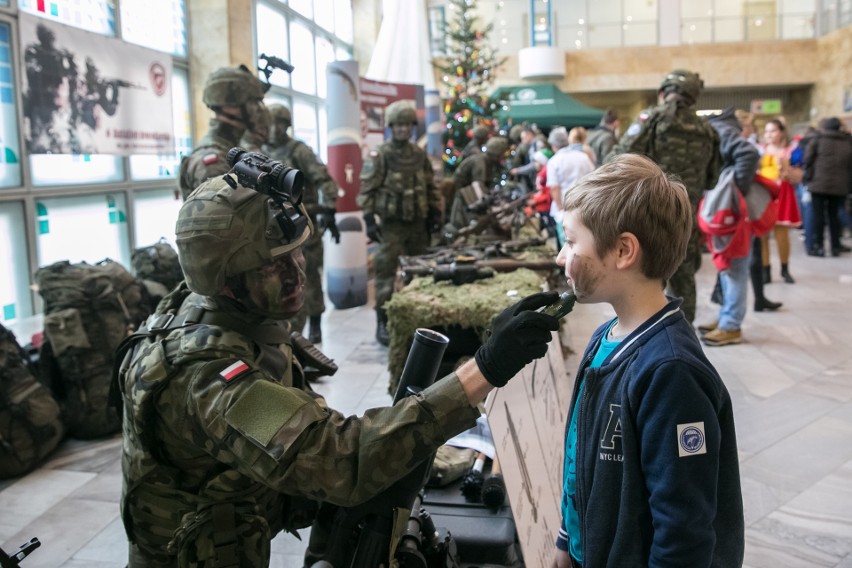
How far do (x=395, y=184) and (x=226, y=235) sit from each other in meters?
4.53

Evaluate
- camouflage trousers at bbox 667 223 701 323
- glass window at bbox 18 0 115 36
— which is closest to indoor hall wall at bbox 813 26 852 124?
camouflage trousers at bbox 667 223 701 323

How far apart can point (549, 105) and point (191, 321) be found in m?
15.6

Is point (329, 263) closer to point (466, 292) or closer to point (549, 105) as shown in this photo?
point (466, 292)

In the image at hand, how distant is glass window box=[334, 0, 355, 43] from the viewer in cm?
1209

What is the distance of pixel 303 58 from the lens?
10.4 m

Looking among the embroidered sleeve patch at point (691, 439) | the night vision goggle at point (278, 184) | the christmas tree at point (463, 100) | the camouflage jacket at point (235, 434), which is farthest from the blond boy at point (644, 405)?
the christmas tree at point (463, 100)

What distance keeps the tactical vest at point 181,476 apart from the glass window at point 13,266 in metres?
3.92

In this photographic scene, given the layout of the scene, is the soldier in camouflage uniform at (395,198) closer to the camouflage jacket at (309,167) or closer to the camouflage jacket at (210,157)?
the camouflage jacket at (309,167)

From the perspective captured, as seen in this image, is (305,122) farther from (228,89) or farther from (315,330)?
(228,89)

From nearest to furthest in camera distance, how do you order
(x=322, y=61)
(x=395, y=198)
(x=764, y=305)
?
(x=395, y=198)
(x=764, y=305)
(x=322, y=61)

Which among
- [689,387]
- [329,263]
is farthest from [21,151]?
[689,387]

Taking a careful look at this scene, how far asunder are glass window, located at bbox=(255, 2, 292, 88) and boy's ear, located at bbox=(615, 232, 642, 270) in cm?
776

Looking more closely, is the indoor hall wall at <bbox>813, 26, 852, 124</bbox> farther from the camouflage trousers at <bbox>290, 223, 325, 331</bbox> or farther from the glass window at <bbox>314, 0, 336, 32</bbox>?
the camouflage trousers at <bbox>290, 223, 325, 331</bbox>

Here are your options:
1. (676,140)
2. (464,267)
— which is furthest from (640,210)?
(676,140)
